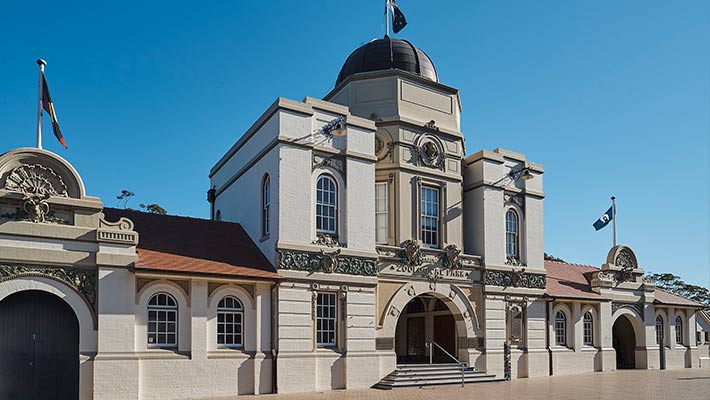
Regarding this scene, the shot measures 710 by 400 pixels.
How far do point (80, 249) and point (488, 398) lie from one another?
11.4 meters

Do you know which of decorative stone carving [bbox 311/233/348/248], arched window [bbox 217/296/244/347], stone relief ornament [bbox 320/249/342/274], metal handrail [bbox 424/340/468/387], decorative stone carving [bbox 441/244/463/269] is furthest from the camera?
decorative stone carving [bbox 441/244/463/269]

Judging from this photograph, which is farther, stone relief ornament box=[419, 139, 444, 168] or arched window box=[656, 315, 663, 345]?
arched window box=[656, 315, 663, 345]

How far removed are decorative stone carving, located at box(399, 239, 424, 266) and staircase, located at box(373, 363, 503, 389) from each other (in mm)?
3465

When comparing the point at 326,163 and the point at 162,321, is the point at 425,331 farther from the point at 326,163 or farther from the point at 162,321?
the point at 162,321

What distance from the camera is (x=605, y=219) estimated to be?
29.4 m

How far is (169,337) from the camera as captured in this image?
57.4 feet

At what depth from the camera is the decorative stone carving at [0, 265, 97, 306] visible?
15.4 m

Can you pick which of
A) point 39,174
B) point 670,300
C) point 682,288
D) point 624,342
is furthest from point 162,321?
point 682,288

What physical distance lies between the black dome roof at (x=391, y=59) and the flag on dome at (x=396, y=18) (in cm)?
48

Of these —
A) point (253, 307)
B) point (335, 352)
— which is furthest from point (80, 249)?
point (335, 352)

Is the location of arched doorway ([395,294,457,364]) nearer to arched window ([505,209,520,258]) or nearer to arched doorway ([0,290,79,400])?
arched window ([505,209,520,258])

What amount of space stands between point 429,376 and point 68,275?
11.4m

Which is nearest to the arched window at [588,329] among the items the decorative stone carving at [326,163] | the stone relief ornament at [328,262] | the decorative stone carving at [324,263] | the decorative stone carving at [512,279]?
the decorative stone carving at [512,279]

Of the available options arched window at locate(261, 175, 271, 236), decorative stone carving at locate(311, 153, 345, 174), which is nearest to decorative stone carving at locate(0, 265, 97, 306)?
arched window at locate(261, 175, 271, 236)
